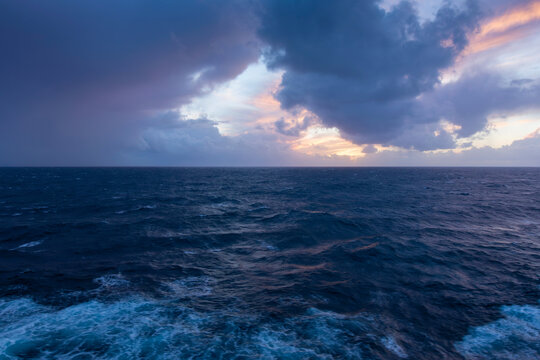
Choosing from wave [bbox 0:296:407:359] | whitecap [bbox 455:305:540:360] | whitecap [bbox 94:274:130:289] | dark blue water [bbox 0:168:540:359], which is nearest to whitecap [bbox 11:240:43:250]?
dark blue water [bbox 0:168:540:359]

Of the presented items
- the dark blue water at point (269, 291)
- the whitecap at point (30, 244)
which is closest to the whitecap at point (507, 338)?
the dark blue water at point (269, 291)

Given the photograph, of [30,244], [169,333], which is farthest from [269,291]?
[30,244]

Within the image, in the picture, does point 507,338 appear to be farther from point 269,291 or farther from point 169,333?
point 169,333

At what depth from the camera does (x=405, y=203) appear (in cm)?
4634

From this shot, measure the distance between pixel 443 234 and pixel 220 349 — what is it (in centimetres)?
2688

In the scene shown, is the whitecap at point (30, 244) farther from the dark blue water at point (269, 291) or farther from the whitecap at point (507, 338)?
the whitecap at point (507, 338)

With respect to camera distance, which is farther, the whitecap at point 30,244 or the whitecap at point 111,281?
the whitecap at point 30,244

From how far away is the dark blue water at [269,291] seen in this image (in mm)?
10539

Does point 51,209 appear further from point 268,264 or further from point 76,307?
point 268,264

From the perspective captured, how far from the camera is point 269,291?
15.3 meters

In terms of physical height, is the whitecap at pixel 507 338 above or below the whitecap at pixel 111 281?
below

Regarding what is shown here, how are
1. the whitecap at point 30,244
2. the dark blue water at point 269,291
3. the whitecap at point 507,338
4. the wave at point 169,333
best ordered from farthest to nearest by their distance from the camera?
the whitecap at point 30,244
the dark blue water at point 269,291
the whitecap at point 507,338
the wave at point 169,333

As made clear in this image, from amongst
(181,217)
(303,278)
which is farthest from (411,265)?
(181,217)

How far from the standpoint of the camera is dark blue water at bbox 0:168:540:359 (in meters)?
10.5
